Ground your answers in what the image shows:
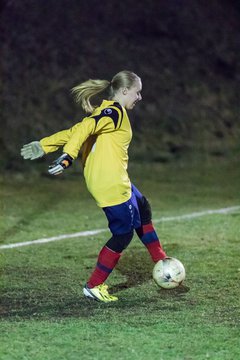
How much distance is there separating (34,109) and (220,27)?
4.74 metres

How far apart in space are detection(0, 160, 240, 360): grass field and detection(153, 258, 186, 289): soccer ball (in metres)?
0.08

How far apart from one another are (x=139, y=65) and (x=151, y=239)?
10.3 meters

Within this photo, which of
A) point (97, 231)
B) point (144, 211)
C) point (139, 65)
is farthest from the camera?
point (139, 65)

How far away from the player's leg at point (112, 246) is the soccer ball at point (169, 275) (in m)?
0.36

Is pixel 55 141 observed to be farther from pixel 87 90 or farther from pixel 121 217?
pixel 121 217

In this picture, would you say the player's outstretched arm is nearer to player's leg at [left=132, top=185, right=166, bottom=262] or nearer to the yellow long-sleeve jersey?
the yellow long-sleeve jersey

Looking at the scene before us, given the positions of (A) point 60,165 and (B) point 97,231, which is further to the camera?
(B) point 97,231

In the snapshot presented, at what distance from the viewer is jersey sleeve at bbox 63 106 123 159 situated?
5.96 meters

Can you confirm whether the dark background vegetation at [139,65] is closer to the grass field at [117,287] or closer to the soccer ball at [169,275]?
the grass field at [117,287]

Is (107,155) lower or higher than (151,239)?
higher

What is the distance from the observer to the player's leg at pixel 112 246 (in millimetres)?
6148

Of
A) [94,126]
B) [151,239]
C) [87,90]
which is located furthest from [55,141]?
[151,239]

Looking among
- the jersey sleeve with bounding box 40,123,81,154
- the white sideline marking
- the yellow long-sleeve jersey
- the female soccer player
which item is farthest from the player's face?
the white sideline marking

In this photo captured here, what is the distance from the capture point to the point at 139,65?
1655cm
